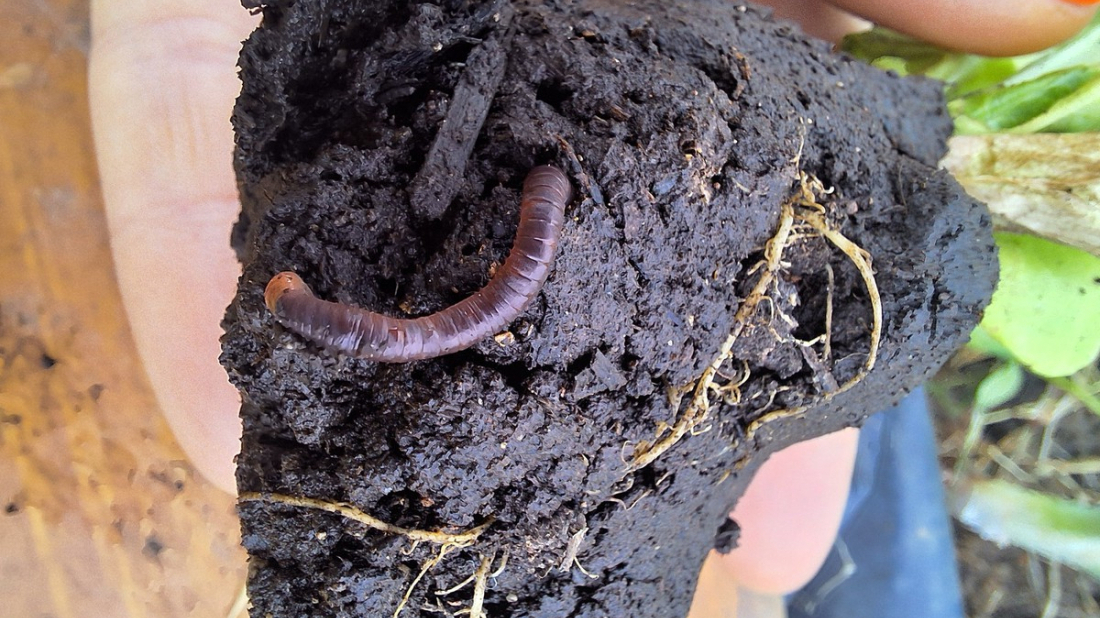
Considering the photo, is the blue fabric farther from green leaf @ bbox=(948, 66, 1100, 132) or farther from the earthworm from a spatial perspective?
the earthworm

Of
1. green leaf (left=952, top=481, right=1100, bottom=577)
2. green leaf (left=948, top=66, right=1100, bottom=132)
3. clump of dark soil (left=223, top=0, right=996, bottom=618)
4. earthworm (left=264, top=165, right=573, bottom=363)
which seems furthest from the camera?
green leaf (left=952, top=481, right=1100, bottom=577)

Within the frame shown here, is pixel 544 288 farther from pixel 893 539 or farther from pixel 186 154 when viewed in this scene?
pixel 893 539

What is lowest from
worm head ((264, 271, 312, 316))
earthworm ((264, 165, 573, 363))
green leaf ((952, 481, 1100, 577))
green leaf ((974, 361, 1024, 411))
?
green leaf ((952, 481, 1100, 577))

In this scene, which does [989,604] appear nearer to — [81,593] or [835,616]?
[835,616]

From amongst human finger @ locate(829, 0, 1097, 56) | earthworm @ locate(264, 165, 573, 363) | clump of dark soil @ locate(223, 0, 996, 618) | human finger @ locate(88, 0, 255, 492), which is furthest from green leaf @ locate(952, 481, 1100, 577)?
human finger @ locate(88, 0, 255, 492)

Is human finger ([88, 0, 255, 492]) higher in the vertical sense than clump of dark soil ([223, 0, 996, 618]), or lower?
higher

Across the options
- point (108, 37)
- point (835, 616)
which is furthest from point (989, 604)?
point (108, 37)

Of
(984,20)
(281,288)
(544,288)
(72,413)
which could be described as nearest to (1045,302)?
(984,20)
